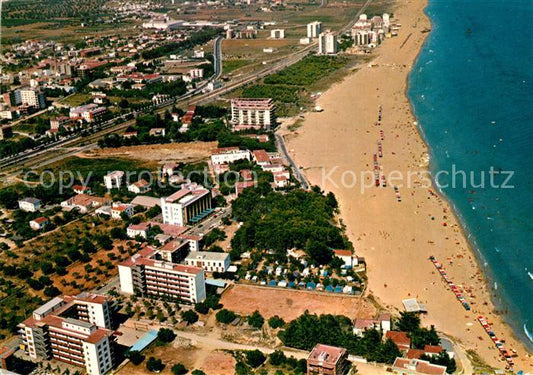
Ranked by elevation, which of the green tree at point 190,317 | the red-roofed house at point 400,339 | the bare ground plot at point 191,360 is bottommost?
the bare ground plot at point 191,360

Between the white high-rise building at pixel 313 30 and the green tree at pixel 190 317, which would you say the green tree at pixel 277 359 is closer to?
the green tree at pixel 190 317

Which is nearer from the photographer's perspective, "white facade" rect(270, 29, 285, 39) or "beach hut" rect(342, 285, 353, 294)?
"beach hut" rect(342, 285, 353, 294)

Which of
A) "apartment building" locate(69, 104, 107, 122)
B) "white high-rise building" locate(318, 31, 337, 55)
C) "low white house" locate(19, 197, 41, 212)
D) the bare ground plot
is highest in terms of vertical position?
"white high-rise building" locate(318, 31, 337, 55)

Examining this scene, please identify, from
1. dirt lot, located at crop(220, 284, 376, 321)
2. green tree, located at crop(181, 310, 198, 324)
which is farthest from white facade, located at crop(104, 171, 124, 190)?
green tree, located at crop(181, 310, 198, 324)

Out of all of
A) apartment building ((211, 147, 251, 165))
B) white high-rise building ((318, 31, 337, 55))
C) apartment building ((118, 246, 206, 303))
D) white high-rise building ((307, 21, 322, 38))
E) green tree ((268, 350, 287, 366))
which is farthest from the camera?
white high-rise building ((307, 21, 322, 38))

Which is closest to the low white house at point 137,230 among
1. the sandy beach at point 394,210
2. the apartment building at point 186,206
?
the apartment building at point 186,206

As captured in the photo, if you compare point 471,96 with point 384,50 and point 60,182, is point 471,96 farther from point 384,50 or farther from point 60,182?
point 60,182

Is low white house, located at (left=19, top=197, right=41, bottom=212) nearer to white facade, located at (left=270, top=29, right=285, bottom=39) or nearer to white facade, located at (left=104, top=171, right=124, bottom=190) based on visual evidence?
white facade, located at (left=104, top=171, right=124, bottom=190)
